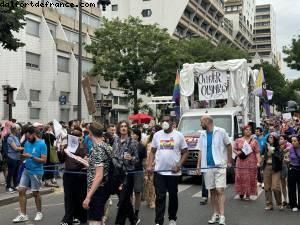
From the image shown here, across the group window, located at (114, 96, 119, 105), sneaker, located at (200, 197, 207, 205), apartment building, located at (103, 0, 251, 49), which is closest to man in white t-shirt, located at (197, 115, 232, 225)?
sneaker, located at (200, 197, 207, 205)

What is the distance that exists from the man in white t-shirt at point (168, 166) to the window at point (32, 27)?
1177 inches

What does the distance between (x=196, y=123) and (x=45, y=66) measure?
2415 centimetres

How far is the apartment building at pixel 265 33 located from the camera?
500 ft

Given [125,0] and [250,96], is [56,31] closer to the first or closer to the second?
[250,96]

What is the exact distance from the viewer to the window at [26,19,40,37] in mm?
36719

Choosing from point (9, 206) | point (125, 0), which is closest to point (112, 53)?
point (9, 206)

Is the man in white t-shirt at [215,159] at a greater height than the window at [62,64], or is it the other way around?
the window at [62,64]

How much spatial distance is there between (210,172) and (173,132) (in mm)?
1133

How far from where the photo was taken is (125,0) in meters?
68.6

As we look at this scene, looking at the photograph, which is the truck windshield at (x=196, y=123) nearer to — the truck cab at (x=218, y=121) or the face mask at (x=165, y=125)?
the truck cab at (x=218, y=121)

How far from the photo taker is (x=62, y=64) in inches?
1597

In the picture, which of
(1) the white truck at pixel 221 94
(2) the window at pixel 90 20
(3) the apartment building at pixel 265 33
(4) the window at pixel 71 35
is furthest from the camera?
(3) the apartment building at pixel 265 33

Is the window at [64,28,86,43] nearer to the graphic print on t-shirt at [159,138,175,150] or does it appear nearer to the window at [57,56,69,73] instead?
the window at [57,56,69,73]

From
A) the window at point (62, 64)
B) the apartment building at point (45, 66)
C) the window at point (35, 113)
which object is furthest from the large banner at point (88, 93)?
the window at point (62, 64)
